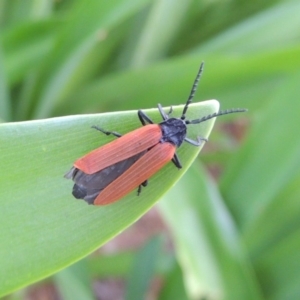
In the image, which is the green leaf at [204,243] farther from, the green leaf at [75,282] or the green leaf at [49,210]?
the green leaf at [49,210]

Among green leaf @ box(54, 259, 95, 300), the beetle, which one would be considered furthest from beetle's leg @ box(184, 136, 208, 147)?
green leaf @ box(54, 259, 95, 300)

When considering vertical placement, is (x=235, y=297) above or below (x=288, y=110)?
below

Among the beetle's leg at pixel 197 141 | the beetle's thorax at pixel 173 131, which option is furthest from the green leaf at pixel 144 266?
the beetle's leg at pixel 197 141

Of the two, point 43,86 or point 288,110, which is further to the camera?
point 43,86

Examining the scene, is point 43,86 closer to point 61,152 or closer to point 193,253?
point 193,253

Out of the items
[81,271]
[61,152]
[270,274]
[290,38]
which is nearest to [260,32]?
[290,38]

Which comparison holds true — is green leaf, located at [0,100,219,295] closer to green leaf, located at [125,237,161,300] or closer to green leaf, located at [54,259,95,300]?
green leaf, located at [54,259,95,300]
